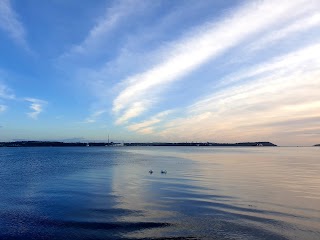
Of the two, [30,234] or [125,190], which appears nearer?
[30,234]

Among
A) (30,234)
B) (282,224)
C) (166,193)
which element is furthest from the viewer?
(166,193)

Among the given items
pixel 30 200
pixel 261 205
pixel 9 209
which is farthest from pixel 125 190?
pixel 261 205

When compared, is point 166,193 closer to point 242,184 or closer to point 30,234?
point 242,184

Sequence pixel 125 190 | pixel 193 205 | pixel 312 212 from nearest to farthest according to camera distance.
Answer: pixel 312 212
pixel 193 205
pixel 125 190

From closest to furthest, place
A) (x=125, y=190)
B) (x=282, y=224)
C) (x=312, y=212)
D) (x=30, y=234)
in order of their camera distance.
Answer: (x=30, y=234) < (x=282, y=224) < (x=312, y=212) < (x=125, y=190)

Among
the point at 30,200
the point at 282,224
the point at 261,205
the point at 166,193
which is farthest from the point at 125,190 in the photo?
the point at 282,224

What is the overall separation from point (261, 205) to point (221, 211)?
4.79m

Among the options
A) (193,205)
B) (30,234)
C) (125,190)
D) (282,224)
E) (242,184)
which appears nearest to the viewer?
(30,234)

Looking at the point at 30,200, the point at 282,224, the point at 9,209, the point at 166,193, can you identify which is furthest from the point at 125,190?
the point at 282,224

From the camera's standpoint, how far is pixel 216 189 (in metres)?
35.6

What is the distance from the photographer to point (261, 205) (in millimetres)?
26828

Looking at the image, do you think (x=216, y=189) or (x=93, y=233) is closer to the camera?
(x=93, y=233)

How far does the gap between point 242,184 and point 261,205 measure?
524 inches

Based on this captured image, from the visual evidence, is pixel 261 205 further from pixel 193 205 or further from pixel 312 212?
pixel 193 205
